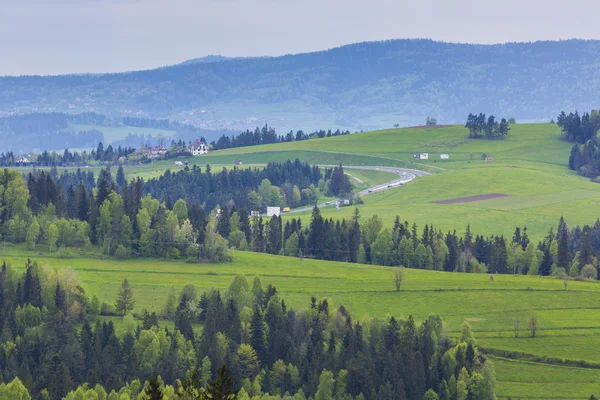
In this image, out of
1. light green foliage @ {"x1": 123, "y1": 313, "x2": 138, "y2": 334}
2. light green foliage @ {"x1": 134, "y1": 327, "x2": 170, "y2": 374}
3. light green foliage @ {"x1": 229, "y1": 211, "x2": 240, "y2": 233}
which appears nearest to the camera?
light green foliage @ {"x1": 134, "y1": 327, "x2": 170, "y2": 374}

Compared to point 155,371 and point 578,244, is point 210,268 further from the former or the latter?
point 578,244

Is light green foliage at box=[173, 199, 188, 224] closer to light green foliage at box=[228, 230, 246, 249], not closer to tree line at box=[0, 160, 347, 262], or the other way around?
tree line at box=[0, 160, 347, 262]

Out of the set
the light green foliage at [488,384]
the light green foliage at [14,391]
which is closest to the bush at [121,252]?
the light green foliage at [14,391]

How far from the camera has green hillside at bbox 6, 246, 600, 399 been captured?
372 ft

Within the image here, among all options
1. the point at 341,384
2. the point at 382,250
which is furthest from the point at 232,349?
the point at 382,250

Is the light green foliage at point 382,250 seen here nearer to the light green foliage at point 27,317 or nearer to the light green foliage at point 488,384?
the light green foliage at point 488,384

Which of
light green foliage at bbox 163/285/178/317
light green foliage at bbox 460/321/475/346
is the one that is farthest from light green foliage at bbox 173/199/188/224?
light green foliage at bbox 460/321/475/346

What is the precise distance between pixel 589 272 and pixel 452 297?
26.2 metres

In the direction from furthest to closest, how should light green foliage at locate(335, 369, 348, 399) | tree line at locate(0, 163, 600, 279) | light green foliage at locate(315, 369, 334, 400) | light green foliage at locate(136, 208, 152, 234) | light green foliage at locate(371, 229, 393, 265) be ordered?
1. light green foliage at locate(371, 229, 393, 265)
2. light green foliage at locate(136, 208, 152, 234)
3. tree line at locate(0, 163, 600, 279)
4. light green foliage at locate(335, 369, 348, 399)
5. light green foliage at locate(315, 369, 334, 400)

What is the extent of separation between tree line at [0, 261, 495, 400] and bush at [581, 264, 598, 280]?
37.5 meters

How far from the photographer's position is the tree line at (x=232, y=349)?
352 ft

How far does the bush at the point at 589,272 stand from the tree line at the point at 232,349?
123 feet

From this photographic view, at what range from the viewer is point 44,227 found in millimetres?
147750

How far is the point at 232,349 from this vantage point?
371 feet
